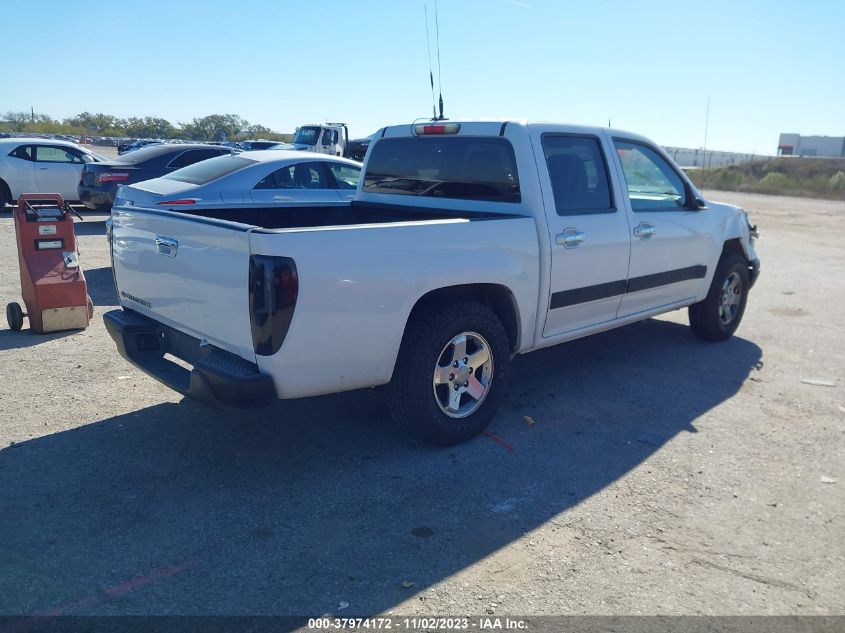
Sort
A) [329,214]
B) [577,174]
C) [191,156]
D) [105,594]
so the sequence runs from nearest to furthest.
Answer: [105,594] → [577,174] → [329,214] → [191,156]

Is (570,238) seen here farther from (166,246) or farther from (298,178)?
(298,178)

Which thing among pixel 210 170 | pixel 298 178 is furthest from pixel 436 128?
pixel 210 170

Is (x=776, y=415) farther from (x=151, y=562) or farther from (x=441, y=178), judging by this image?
(x=151, y=562)

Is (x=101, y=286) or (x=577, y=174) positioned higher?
(x=577, y=174)

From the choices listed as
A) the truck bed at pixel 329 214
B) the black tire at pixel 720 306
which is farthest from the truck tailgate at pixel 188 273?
the black tire at pixel 720 306

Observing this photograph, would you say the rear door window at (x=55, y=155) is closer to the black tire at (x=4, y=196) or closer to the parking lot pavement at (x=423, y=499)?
the black tire at (x=4, y=196)

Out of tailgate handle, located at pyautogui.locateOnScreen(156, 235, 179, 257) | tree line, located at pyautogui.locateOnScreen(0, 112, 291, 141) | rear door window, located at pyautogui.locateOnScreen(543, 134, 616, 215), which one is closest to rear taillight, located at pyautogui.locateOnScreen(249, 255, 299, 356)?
tailgate handle, located at pyautogui.locateOnScreen(156, 235, 179, 257)

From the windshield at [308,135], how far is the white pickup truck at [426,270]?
56.2 feet

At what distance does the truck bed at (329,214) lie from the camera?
4879mm

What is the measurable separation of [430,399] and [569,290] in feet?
4.62

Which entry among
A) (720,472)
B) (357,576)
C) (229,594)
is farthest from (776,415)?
(229,594)

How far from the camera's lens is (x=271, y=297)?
3.31m

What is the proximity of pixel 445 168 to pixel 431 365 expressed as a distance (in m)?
1.85

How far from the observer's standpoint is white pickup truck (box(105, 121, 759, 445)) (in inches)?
136
